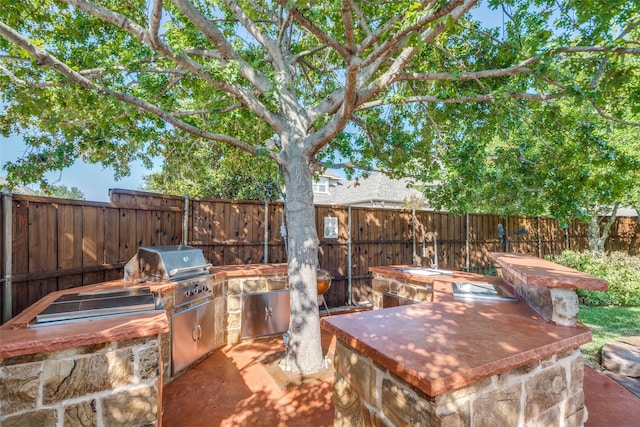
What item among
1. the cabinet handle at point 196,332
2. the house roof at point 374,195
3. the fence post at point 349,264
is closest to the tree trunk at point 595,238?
the house roof at point 374,195

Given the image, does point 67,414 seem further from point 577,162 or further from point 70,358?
point 577,162

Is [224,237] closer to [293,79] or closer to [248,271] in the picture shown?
[248,271]

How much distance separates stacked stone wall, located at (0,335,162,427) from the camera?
167 cm

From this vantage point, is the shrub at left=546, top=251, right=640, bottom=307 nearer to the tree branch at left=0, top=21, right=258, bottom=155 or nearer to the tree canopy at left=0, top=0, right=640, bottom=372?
the tree canopy at left=0, top=0, right=640, bottom=372

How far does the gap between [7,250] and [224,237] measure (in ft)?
9.20

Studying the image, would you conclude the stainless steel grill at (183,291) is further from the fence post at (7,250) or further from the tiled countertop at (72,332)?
the tiled countertop at (72,332)

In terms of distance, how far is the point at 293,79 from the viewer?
4367mm

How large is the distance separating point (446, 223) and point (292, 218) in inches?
205


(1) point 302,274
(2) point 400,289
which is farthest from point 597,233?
(1) point 302,274

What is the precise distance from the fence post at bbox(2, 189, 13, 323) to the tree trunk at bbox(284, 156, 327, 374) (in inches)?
106

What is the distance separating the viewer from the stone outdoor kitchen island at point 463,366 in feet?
4.32

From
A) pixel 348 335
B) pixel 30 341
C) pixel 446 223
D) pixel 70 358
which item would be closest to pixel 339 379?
pixel 348 335

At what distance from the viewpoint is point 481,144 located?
4801mm

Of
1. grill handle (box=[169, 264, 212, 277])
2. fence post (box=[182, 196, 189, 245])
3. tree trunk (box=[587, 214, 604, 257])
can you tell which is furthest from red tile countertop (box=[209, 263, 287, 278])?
tree trunk (box=[587, 214, 604, 257])
